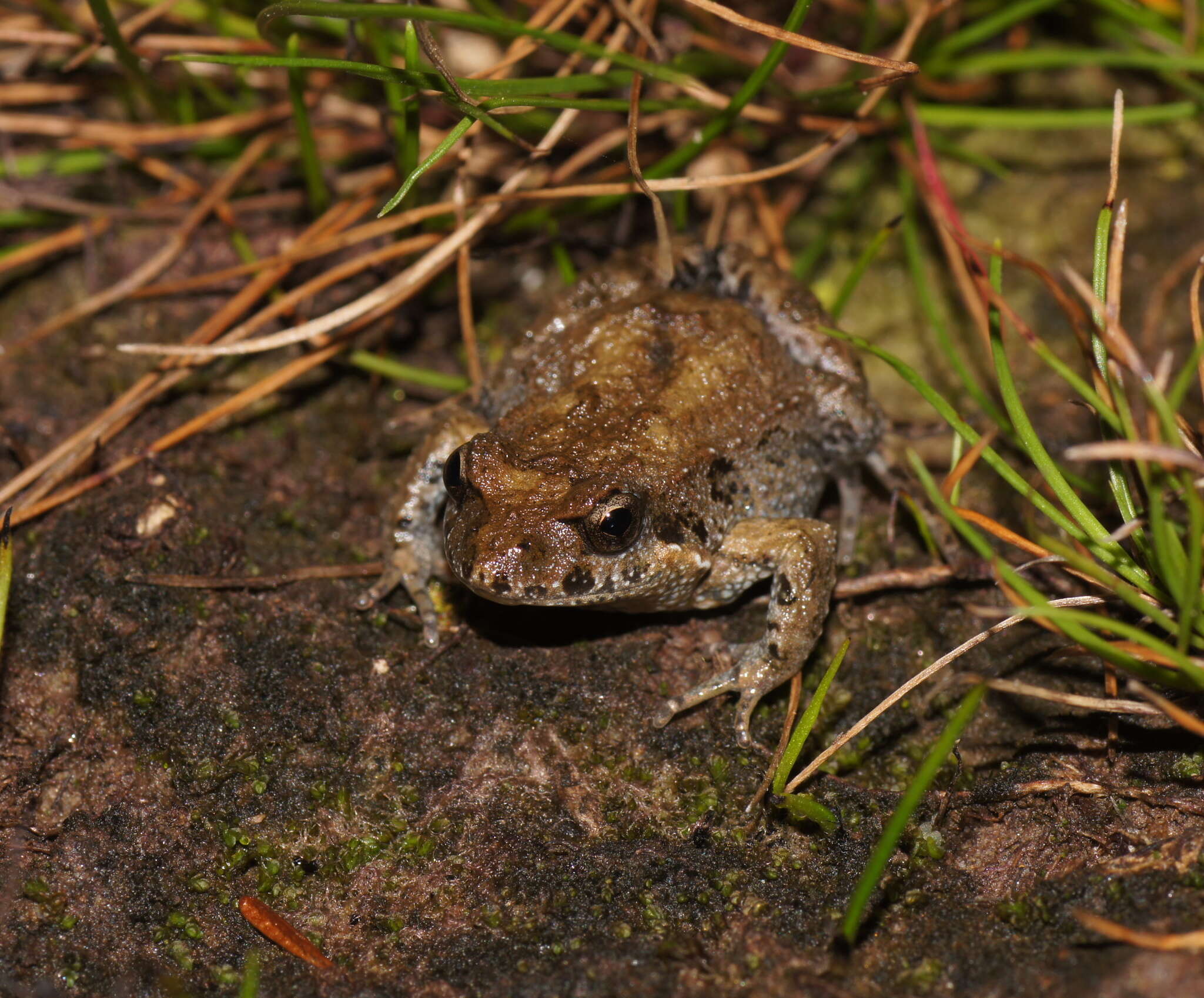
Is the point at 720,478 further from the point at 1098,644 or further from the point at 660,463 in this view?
the point at 1098,644

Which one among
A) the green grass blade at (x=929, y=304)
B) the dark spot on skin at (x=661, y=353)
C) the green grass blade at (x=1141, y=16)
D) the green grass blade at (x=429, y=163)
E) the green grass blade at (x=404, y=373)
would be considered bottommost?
the green grass blade at (x=404, y=373)

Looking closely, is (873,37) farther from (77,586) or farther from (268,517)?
(77,586)

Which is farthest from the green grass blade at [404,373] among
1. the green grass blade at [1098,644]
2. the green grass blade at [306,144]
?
the green grass blade at [1098,644]

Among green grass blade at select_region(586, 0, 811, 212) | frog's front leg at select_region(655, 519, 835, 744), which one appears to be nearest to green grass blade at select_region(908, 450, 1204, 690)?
frog's front leg at select_region(655, 519, 835, 744)

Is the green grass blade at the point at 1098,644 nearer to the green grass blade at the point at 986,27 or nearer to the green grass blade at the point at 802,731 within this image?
the green grass blade at the point at 802,731

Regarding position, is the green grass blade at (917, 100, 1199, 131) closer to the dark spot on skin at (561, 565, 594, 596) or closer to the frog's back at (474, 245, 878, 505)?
the frog's back at (474, 245, 878, 505)

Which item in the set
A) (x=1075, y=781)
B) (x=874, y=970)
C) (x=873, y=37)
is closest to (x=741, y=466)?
(x=1075, y=781)
